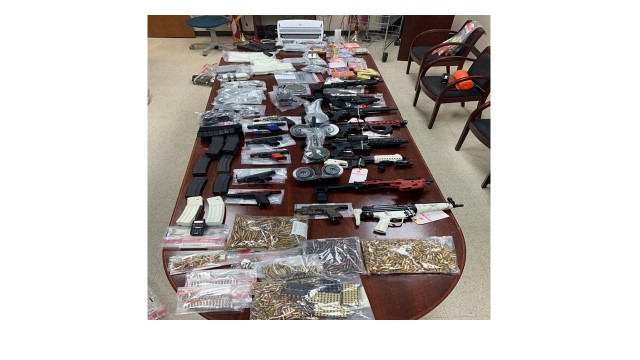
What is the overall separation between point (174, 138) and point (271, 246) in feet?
7.70

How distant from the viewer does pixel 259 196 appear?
1.63m

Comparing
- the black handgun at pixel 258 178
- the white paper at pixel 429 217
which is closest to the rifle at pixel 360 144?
the black handgun at pixel 258 178

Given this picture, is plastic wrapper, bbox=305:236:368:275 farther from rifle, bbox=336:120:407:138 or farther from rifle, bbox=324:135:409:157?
rifle, bbox=336:120:407:138

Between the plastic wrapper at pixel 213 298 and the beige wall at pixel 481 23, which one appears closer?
the plastic wrapper at pixel 213 298

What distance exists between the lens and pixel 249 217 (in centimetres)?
155

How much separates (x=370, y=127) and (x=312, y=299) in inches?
50.0

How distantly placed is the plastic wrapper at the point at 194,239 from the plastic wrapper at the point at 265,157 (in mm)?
527

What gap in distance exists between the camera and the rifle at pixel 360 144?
1962mm

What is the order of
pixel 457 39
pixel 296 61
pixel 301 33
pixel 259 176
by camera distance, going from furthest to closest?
pixel 457 39, pixel 301 33, pixel 296 61, pixel 259 176

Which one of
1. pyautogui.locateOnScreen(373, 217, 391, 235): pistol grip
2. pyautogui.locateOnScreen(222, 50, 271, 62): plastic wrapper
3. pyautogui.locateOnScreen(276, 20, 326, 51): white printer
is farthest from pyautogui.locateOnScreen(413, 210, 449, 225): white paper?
pyautogui.locateOnScreen(276, 20, 326, 51): white printer

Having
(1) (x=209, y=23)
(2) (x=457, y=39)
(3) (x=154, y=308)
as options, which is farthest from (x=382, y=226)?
(1) (x=209, y=23)

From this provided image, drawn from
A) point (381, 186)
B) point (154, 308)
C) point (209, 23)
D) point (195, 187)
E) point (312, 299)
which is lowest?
point (154, 308)

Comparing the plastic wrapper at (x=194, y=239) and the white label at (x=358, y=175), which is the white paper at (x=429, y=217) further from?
the plastic wrapper at (x=194, y=239)

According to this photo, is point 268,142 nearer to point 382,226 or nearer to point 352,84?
point 382,226
